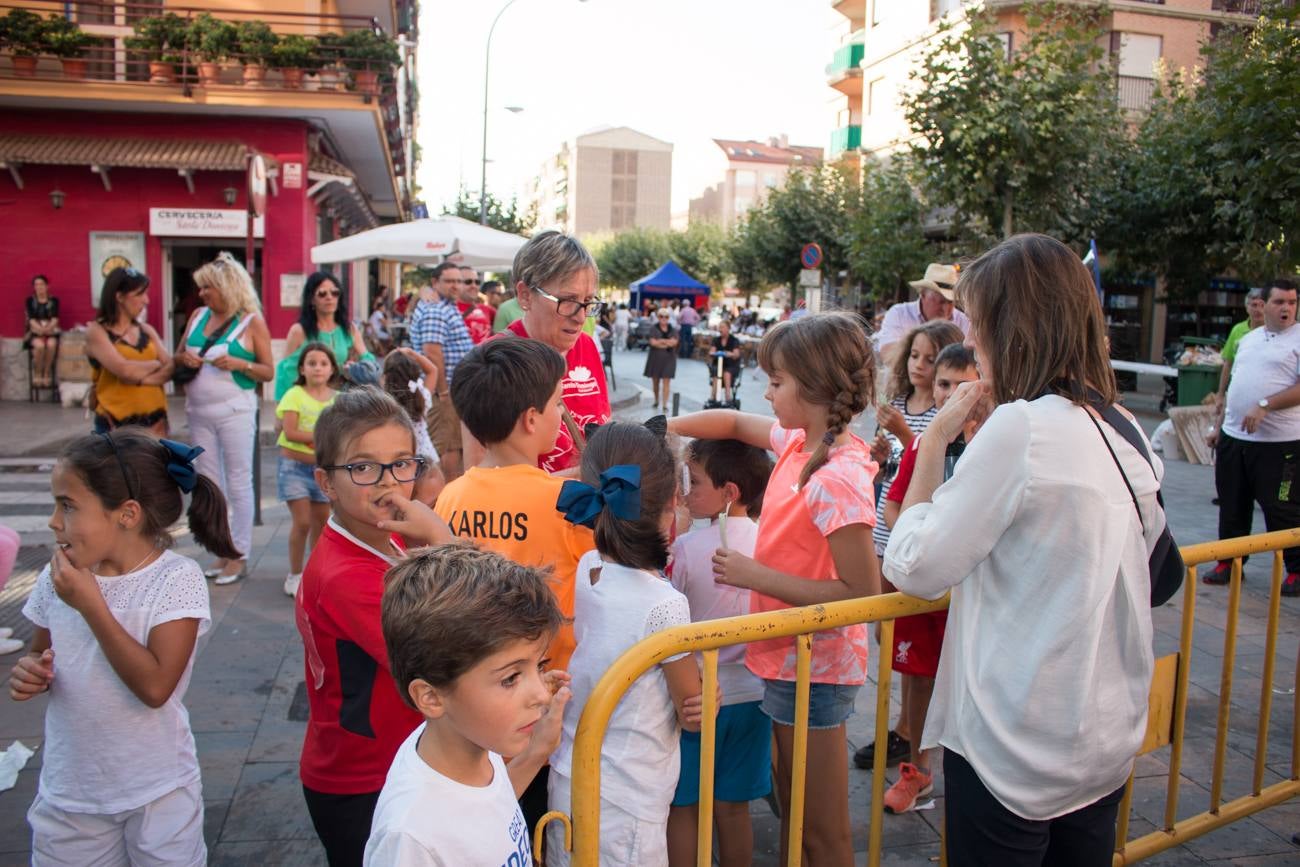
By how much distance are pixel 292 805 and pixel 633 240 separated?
6719 centimetres

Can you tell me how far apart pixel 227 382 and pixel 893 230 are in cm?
2100

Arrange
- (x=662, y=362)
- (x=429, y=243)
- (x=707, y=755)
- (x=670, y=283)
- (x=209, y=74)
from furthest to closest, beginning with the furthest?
1. (x=670, y=283)
2. (x=662, y=362)
3. (x=209, y=74)
4. (x=429, y=243)
5. (x=707, y=755)

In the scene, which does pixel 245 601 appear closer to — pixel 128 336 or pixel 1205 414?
pixel 128 336

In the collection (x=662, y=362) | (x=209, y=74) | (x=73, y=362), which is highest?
(x=209, y=74)

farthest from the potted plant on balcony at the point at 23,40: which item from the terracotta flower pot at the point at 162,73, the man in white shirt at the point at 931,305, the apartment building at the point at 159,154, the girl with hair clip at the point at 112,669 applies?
the girl with hair clip at the point at 112,669

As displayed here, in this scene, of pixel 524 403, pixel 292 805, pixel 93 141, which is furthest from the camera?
pixel 93 141

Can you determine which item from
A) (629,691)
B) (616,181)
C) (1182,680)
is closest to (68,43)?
(629,691)

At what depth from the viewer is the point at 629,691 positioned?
2.32 m

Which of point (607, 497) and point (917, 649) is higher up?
point (607, 497)

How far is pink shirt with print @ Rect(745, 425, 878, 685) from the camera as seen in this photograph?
2582 millimetres

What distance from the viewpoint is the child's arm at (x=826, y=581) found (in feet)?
8.25

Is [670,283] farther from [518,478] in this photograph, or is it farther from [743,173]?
[743,173]

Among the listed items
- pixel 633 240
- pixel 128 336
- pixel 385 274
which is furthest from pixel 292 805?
pixel 633 240

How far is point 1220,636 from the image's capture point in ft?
18.8
